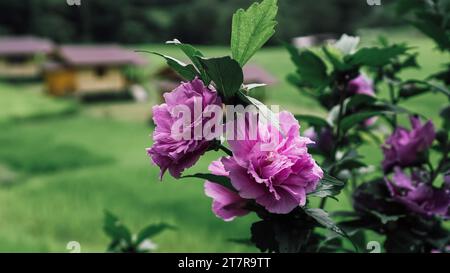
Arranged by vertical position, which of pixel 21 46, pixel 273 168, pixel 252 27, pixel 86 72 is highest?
pixel 21 46

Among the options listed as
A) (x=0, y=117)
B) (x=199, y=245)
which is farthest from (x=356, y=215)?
(x=0, y=117)

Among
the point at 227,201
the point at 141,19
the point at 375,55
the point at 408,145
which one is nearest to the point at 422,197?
the point at 408,145

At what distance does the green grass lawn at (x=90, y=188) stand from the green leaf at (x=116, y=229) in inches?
26.0

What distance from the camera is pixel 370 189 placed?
686 millimetres

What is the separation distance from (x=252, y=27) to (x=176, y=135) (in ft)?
0.33

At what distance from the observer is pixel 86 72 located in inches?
390

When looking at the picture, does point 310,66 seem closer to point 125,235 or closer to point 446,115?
point 446,115

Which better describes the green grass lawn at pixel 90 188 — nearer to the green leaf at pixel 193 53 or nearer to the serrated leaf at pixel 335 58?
the serrated leaf at pixel 335 58

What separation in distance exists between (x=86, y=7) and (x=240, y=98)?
1465 centimetres

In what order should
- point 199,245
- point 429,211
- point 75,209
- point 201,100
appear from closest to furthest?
point 201,100, point 429,211, point 199,245, point 75,209

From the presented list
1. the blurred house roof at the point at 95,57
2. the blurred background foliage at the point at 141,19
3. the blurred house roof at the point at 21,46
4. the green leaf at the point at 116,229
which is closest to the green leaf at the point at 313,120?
the green leaf at the point at 116,229

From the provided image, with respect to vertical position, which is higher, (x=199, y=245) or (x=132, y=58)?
(x=132, y=58)

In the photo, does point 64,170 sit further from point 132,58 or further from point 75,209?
point 132,58
